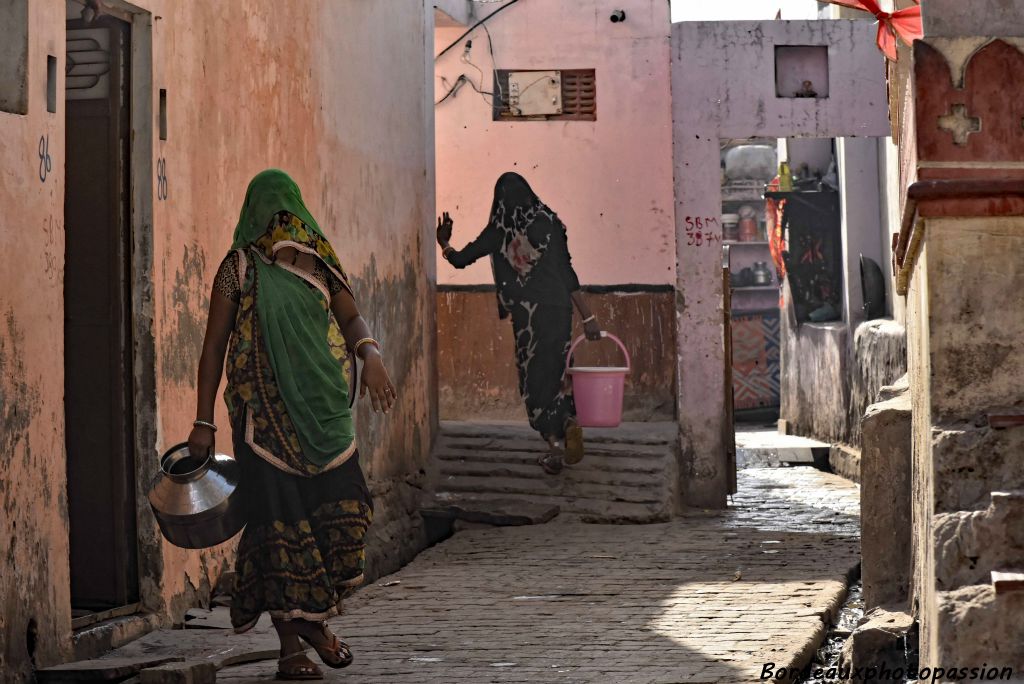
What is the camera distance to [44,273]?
17.4ft

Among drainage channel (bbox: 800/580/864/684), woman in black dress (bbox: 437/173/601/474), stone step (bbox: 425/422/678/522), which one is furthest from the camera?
woman in black dress (bbox: 437/173/601/474)

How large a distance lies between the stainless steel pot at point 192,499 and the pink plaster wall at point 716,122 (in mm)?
6534

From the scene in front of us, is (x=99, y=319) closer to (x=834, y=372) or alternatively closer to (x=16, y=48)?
(x=16, y=48)

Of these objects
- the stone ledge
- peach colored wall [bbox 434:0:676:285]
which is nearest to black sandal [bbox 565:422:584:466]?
peach colored wall [bbox 434:0:676:285]

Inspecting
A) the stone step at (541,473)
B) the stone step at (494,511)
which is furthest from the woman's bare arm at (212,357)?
the stone step at (541,473)

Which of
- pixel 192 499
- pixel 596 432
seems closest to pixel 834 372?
pixel 596 432

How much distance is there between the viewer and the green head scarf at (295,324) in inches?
199

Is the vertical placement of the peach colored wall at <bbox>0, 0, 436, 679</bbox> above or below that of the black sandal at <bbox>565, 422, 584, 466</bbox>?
above

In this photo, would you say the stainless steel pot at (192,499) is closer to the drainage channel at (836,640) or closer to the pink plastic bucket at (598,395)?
the drainage channel at (836,640)

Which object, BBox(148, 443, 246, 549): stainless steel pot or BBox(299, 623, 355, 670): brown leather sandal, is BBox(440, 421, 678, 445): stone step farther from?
BBox(148, 443, 246, 549): stainless steel pot

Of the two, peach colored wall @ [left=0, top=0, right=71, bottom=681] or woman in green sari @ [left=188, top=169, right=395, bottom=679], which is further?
woman in green sari @ [left=188, top=169, right=395, bottom=679]

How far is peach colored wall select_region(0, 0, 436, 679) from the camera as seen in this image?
5102mm

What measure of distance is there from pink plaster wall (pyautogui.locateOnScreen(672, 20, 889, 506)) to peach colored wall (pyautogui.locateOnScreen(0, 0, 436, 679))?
1.95m

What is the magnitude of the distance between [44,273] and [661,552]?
4463 millimetres
